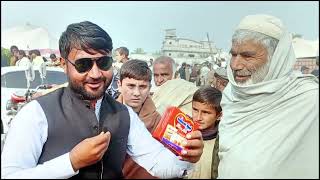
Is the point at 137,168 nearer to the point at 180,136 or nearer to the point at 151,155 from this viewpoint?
the point at 151,155

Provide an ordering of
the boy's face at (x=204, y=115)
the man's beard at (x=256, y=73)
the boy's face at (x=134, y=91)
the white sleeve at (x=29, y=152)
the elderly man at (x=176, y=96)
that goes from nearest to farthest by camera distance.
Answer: the white sleeve at (x=29, y=152), the man's beard at (x=256, y=73), the boy's face at (x=204, y=115), the boy's face at (x=134, y=91), the elderly man at (x=176, y=96)

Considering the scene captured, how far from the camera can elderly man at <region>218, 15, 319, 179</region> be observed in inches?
77.1

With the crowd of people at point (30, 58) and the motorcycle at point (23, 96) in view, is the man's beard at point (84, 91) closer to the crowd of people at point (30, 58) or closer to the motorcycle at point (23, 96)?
the motorcycle at point (23, 96)

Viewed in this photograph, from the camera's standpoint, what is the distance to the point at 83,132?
6.19 ft

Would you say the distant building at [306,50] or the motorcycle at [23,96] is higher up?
the distant building at [306,50]

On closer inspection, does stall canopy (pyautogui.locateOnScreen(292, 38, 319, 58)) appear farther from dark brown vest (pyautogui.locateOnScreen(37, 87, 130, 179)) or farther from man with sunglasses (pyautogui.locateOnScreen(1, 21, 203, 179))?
dark brown vest (pyautogui.locateOnScreen(37, 87, 130, 179))

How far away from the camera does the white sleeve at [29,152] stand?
1.66m

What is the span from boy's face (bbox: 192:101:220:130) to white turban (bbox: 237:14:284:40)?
674 millimetres

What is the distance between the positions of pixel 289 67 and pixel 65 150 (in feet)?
4.52

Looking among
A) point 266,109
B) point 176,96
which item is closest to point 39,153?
point 266,109

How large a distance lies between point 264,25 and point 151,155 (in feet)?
3.27

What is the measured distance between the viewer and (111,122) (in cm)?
198

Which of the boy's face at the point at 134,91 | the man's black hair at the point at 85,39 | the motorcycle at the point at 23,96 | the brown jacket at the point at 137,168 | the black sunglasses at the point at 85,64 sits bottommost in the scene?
the motorcycle at the point at 23,96

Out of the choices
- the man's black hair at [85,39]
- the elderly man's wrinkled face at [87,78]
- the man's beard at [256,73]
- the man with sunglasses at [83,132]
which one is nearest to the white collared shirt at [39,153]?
the man with sunglasses at [83,132]
